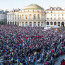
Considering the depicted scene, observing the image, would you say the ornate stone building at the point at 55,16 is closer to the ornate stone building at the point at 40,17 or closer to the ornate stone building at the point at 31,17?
the ornate stone building at the point at 40,17

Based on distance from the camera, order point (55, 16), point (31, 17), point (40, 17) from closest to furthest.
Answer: point (55, 16)
point (40, 17)
point (31, 17)

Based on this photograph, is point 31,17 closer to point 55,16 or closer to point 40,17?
point 40,17

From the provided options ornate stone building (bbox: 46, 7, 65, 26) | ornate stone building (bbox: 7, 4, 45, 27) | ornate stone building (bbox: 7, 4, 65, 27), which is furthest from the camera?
ornate stone building (bbox: 7, 4, 45, 27)

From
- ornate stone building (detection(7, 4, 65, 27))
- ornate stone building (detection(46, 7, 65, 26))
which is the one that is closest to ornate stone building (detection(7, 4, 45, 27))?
ornate stone building (detection(7, 4, 65, 27))

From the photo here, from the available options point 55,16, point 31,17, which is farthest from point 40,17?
point 55,16

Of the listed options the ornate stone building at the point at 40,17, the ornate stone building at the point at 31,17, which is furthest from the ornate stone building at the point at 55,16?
the ornate stone building at the point at 31,17

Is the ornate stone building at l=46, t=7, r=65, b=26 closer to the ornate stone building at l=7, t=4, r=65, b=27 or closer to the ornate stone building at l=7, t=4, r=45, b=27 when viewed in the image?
the ornate stone building at l=7, t=4, r=65, b=27

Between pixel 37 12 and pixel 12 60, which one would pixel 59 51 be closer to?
pixel 12 60

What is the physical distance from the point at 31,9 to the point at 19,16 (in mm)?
9146

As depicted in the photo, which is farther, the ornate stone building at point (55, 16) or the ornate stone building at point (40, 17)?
the ornate stone building at point (40, 17)

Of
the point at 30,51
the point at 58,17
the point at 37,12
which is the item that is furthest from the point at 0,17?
the point at 30,51

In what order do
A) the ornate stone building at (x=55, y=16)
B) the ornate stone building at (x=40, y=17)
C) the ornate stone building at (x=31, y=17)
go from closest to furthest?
the ornate stone building at (x=55, y=16) < the ornate stone building at (x=40, y=17) < the ornate stone building at (x=31, y=17)

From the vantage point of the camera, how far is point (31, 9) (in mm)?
104438

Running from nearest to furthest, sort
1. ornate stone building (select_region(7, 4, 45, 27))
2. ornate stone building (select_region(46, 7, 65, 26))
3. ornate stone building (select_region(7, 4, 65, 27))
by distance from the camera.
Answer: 1. ornate stone building (select_region(46, 7, 65, 26))
2. ornate stone building (select_region(7, 4, 65, 27))
3. ornate stone building (select_region(7, 4, 45, 27))
